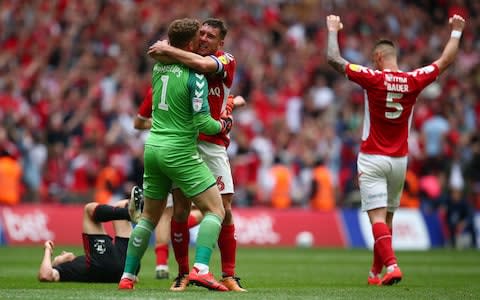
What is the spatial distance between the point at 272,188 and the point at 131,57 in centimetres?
534

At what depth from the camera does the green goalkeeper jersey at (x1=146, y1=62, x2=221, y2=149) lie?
34.7 ft

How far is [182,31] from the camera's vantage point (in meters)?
10.7

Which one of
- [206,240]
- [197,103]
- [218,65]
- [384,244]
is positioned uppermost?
[218,65]

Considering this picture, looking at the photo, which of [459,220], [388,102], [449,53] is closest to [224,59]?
[388,102]

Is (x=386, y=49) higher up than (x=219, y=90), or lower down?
higher up

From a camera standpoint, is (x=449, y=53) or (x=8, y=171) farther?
(x=8, y=171)

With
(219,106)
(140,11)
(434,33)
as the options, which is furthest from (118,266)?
(434,33)

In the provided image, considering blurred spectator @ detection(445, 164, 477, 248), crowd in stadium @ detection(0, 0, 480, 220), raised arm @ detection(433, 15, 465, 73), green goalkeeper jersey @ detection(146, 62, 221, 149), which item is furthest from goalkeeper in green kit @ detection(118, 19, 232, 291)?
blurred spectator @ detection(445, 164, 477, 248)

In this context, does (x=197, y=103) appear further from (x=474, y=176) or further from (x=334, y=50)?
(x=474, y=176)

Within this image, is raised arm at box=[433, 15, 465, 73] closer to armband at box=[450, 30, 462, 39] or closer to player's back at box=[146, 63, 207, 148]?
armband at box=[450, 30, 462, 39]

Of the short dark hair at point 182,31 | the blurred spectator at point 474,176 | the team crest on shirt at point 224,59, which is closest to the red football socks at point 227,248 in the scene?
the team crest on shirt at point 224,59

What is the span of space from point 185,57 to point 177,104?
1.45 ft

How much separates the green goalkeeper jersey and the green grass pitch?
144 cm

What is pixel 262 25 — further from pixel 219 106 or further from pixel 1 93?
pixel 219 106
